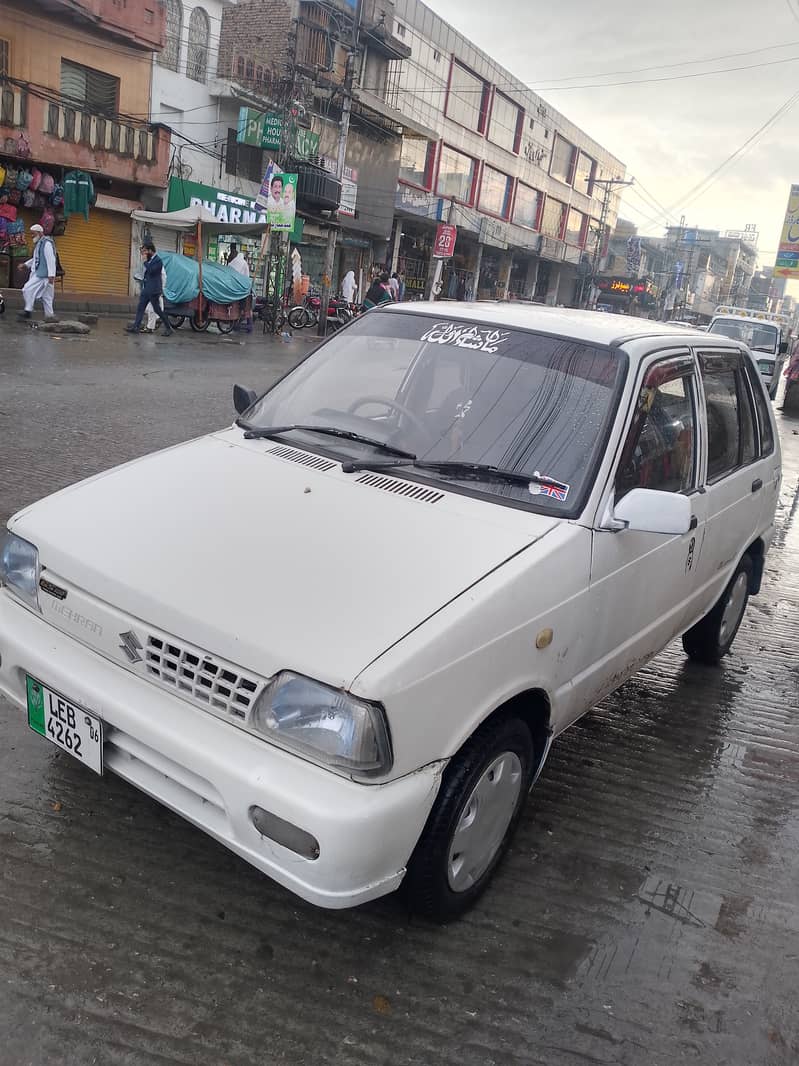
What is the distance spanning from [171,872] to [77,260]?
2414cm

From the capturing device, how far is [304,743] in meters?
2.06

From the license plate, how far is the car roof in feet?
6.98

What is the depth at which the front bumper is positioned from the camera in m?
1.99

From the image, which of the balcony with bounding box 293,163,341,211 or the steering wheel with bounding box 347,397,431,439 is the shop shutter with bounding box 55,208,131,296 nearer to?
the balcony with bounding box 293,163,341,211

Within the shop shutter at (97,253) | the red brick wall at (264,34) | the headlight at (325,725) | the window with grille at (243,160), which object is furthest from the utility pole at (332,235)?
the headlight at (325,725)

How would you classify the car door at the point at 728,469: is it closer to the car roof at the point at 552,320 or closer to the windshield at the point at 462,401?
the car roof at the point at 552,320

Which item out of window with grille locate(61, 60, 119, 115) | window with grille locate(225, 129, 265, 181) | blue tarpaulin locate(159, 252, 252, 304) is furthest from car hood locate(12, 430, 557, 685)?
window with grille locate(225, 129, 265, 181)

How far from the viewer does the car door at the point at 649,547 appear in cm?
290

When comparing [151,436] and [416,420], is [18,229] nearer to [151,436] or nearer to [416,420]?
[151,436]

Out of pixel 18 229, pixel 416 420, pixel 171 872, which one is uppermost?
pixel 18 229

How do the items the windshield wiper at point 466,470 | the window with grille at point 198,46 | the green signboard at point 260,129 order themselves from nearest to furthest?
the windshield wiper at point 466,470 < the window with grille at point 198,46 < the green signboard at point 260,129

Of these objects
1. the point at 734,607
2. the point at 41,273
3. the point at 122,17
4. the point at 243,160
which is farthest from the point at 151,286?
the point at 734,607

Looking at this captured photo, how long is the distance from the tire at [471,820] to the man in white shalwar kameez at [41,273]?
16.0 meters

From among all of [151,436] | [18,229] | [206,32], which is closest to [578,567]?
[151,436]
